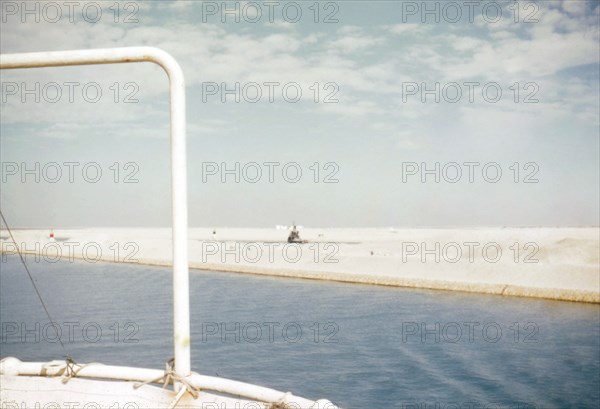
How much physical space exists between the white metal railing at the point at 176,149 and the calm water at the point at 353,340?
9181mm

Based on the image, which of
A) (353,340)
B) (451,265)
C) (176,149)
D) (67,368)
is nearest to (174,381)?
(67,368)

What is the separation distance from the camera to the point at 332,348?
1738 centimetres

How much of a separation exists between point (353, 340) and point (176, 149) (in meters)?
15.8

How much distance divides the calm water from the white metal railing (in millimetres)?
9181

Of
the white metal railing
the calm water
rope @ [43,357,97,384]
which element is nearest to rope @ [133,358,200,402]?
the white metal railing

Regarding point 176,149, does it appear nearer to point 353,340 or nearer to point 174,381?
point 174,381

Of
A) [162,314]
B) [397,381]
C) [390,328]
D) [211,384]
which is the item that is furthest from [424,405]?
[162,314]

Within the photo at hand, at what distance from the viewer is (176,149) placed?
411 centimetres

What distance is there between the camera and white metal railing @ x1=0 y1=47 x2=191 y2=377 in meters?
4.04

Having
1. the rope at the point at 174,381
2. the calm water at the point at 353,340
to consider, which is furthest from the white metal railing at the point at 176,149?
the calm water at the point at 353,340

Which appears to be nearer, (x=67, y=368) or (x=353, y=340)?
(x=67, y=368)

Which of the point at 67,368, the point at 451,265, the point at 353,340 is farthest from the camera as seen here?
the point at 451,265

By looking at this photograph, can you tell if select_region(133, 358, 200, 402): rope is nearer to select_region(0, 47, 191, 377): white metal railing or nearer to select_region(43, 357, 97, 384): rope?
select_region(0, 47, 191, 377): white metal railing

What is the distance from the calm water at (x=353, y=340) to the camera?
13.6 m
